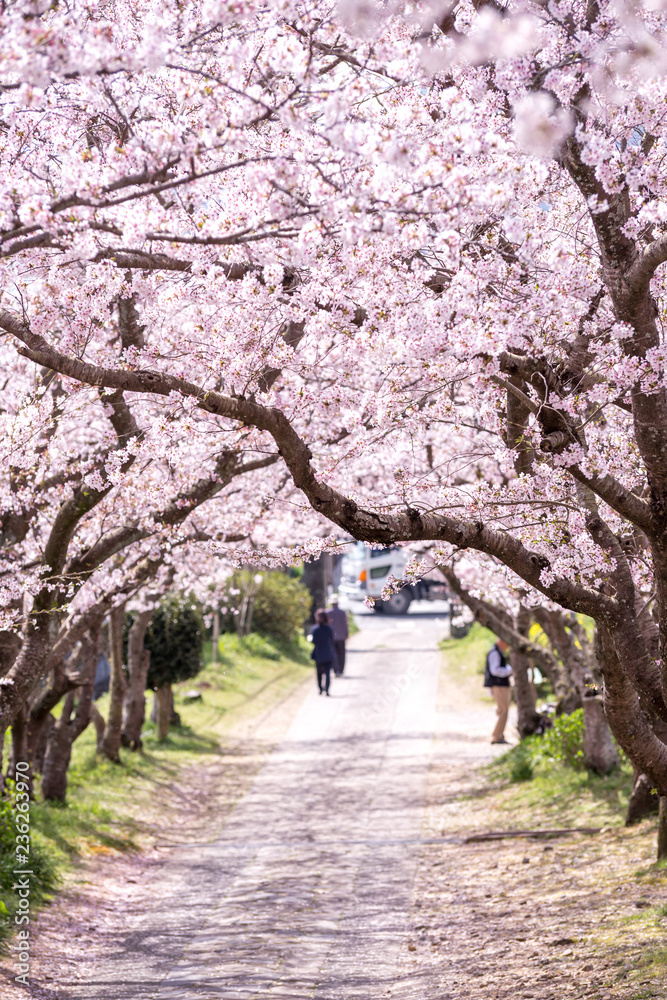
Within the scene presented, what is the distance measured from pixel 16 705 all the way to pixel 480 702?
1431 cm

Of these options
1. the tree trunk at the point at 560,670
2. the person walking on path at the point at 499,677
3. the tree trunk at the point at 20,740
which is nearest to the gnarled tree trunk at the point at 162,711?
the person walking on path at the point at 499,677

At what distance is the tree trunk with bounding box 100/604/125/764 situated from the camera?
48.6 ft

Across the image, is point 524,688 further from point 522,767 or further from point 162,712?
point 162,712

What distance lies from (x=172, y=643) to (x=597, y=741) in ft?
24.4

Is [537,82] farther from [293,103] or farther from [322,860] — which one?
[322,860]

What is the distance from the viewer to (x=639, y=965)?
639 cm

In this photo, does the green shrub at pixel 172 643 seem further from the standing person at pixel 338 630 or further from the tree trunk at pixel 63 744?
the standing person at pixel 338 630

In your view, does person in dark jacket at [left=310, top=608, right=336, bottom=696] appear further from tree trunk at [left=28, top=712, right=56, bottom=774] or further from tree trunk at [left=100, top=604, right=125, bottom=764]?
tree trunk at [left=28, top=712, right=56, bottom=774]

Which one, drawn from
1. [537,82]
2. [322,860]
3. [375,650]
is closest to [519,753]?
[322,860]

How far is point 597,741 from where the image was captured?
12.2 m

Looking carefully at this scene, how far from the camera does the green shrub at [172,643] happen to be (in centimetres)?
1709

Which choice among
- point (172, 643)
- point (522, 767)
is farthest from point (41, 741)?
point (522, 767)

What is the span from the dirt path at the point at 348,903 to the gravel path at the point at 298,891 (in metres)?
0.02

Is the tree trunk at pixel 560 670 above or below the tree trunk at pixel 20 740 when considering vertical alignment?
above
